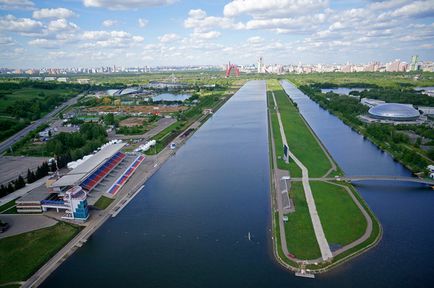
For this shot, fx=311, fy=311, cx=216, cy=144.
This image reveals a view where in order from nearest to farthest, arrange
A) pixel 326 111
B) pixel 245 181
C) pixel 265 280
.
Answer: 1. pixel 265 280
2. pixel 245 181
3. pixel 326 111

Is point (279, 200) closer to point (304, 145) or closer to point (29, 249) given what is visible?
point (304, 145)

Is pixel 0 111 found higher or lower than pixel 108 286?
higher

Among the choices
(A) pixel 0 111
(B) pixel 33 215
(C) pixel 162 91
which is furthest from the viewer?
(C) pixel 162 91

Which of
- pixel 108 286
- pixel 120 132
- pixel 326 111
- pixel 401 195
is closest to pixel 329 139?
pixel 401 195

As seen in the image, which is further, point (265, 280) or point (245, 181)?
point (245, 181)

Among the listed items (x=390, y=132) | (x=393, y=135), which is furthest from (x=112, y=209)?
(x=390, y=132)

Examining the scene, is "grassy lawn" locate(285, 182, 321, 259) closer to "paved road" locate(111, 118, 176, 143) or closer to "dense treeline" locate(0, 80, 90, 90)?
"paved road" locate(111, 118, 176, 143)

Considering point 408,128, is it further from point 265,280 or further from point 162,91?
point 162,91
